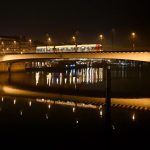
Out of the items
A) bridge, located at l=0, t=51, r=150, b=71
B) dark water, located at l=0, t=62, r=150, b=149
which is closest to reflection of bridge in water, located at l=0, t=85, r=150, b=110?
dark water, located at l=0, t=62, r=150, b=149

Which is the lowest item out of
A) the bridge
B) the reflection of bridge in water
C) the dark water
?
the reflection of bridge in water

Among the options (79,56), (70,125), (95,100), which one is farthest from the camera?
(79,56)

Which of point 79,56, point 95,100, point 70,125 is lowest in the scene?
point 95,100

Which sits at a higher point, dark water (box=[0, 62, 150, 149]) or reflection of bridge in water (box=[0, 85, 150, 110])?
dark water (box=[0, 62, 150, 149])

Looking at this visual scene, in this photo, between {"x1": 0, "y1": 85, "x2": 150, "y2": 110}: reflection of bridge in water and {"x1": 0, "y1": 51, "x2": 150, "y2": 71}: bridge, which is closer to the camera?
{"x1": 0, "y1": 85, "x2": 150, "y2": 110}: reflection of bridge in water

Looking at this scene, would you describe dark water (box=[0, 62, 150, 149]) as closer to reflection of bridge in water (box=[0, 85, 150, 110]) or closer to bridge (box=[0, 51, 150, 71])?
reflection of bridge in water (box=[0, 85, 150, 110])

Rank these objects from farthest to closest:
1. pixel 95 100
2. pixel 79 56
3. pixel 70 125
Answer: pixel 79 56 < pixel 95 100 < pixel 70 125

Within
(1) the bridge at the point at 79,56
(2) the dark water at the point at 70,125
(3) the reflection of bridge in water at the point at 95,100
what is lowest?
(3) the reflection of bridge in water at the point at 95,100

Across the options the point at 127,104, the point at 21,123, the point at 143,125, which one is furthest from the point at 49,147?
the point at 127,104

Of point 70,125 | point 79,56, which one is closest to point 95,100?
point 70,125

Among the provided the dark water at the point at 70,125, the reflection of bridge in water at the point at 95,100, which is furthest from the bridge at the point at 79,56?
the dark water at the point at 70,125

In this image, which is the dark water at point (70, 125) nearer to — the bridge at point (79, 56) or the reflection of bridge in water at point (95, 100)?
the reflection of bridge in water at point (95, 100)

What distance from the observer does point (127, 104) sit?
23594 mm

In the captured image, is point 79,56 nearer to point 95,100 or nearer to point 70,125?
point 95,100
